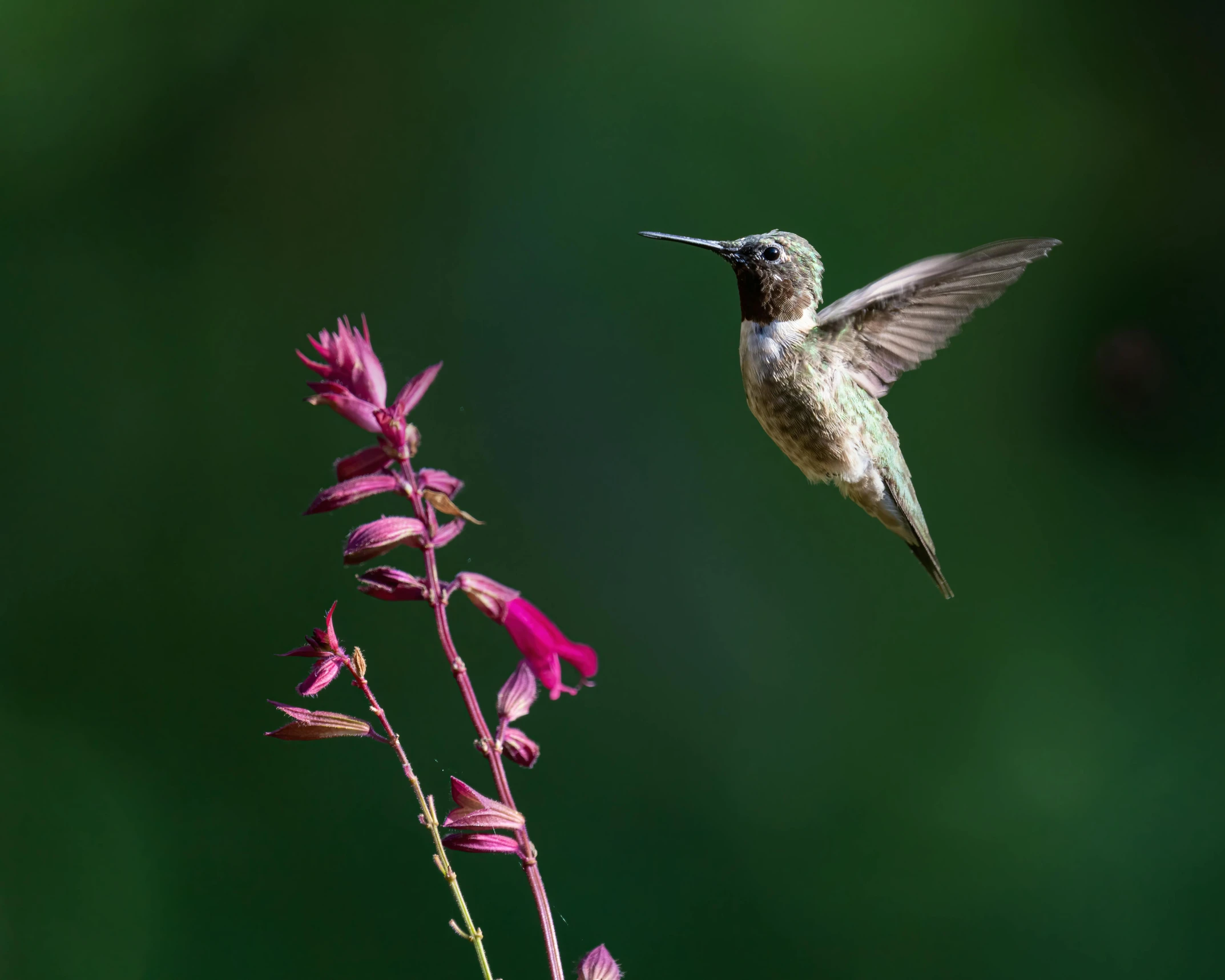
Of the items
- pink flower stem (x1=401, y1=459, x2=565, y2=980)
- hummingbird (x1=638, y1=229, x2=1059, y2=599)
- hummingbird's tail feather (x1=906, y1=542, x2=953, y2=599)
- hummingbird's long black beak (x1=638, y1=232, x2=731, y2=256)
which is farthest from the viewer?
hummingbird's tail feather (x1=906, y1=542, x2=953, y2=599)

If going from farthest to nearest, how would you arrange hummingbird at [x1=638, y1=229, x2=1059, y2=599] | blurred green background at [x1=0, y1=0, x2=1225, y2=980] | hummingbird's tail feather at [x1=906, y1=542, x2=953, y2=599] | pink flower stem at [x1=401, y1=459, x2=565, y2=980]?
1. blurred green background at [x1=0, y1=0, x2=1225, y2=980]
2. hummingbird's tail feather at [x1=906, y1=542, x2=953, y2=599]
3. hummingbird at [x1=638, y1=229, x2=1059, y2=599]
4. pink flower stem at [x1=401, y1=459, x2=565, y2=980]

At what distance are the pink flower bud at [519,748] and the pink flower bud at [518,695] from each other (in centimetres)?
1

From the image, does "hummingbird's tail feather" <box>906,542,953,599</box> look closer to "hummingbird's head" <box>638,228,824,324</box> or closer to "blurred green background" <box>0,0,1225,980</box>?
"hummingbird's head" <box>638,228,824,324</box>

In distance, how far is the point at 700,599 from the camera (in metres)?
2.41

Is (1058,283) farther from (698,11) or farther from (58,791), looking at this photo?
(58,791)

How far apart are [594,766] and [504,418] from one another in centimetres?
83

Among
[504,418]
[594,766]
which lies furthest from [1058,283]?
[594,766]

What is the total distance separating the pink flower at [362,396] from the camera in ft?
1.89

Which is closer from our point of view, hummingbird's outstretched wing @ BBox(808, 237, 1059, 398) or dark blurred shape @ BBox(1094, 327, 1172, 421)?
hummingbird's outstretched wing @ BBox(808, 237, 1059, 398)

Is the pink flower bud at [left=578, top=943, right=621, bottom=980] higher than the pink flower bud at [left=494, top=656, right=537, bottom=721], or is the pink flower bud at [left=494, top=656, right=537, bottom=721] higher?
the pink flower bud at [left=494, top=656, right=537, bottom=721]

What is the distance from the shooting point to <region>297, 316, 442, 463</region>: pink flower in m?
0.58

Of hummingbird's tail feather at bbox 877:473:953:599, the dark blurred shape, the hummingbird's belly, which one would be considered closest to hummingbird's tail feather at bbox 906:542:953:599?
hummingbird's tail feather at bbox 877:473:953:599

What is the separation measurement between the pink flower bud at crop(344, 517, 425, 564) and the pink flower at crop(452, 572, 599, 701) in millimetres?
41

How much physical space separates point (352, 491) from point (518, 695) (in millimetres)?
151
